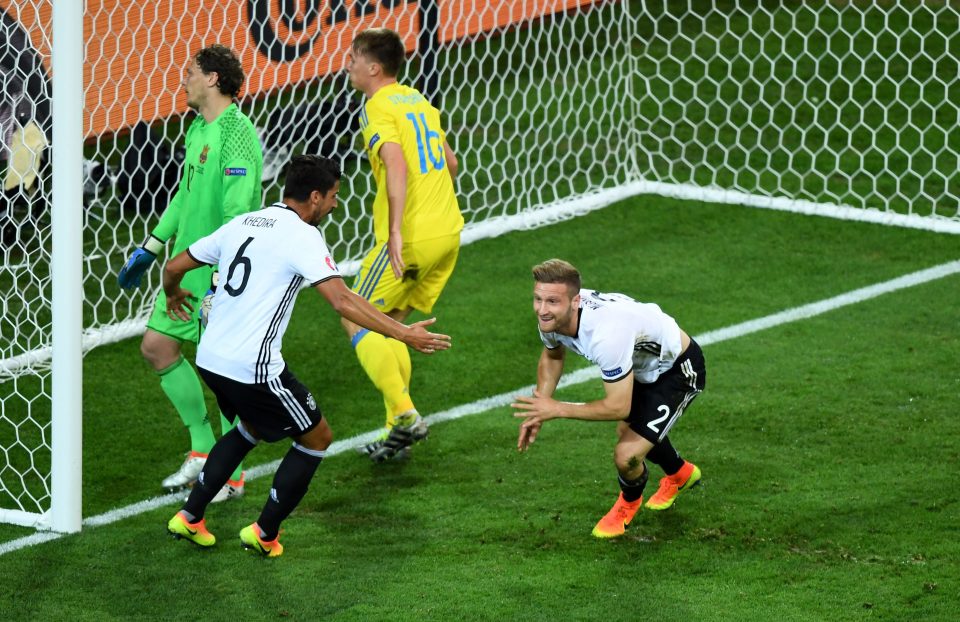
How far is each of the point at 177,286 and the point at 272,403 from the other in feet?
2.30

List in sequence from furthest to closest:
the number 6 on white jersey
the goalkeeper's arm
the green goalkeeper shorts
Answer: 1. the green goalkeeper shorts
2. the goalkeeper's arm
3. the number 6 on white jersey

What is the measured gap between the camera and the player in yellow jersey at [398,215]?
21.2 ft

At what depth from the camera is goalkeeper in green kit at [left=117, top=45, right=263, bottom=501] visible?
5.91 m

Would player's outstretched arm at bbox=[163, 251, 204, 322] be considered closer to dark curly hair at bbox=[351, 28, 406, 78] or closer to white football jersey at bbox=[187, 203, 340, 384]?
white football jersey at bbox=[187, 203, 340, 384]

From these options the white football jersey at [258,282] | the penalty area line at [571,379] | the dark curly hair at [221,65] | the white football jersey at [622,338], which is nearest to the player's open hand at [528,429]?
the white football jersey at [622,338]

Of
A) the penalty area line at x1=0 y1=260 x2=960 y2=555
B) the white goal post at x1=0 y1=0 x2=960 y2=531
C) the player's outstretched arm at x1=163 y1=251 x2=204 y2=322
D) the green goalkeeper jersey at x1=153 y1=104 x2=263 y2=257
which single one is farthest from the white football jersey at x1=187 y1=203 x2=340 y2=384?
the penalty area line at x1=0 y1=260 x2=960 y2=555

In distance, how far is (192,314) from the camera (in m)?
6.02

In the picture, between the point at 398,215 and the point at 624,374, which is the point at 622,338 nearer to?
the point at 624,374

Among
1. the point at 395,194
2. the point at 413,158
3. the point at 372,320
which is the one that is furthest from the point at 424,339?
the point at 413,158

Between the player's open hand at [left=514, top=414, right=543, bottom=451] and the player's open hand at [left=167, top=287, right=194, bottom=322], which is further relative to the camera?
the player's open hand at [left=167, top=287, right=194, bottom=322]

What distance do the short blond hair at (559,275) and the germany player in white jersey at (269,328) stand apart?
0.41m

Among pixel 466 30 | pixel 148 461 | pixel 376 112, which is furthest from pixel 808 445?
pixel 466 30

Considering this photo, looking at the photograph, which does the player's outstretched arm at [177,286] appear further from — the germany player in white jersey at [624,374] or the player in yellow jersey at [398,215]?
the germany player in white jersey at [624,374]

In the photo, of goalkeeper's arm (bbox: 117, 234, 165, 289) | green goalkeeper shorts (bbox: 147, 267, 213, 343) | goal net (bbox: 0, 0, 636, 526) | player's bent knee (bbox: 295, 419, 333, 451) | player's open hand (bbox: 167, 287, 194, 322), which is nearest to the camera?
player's bent knee (bbox: 295, 419, 333, 451)
